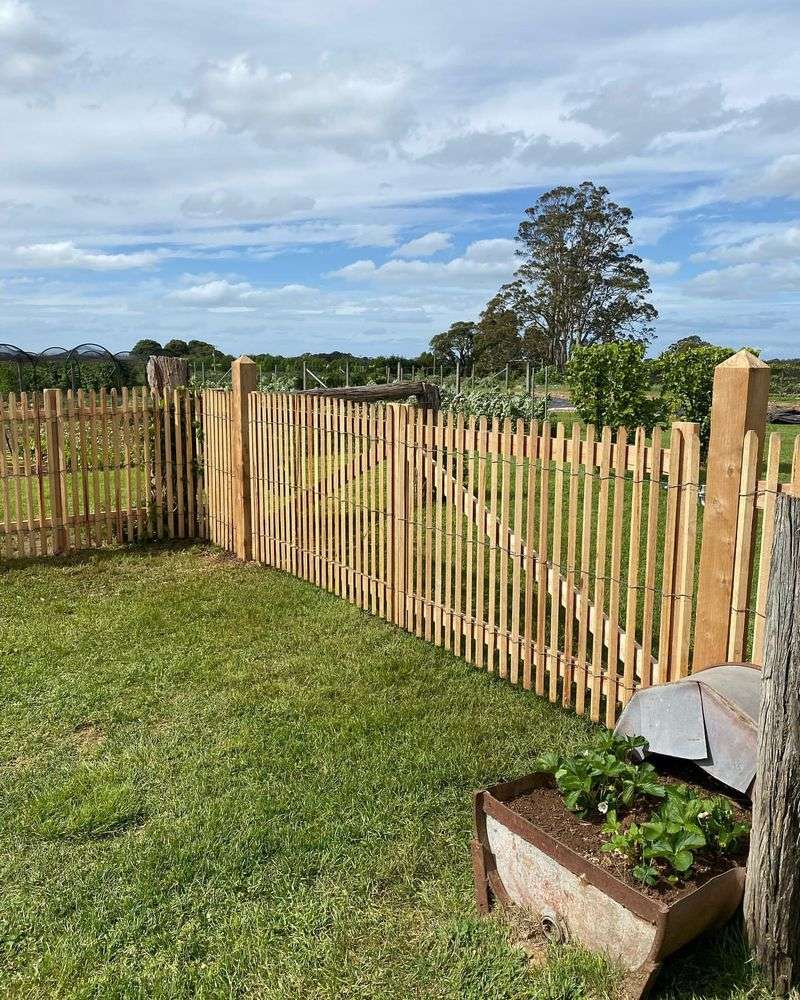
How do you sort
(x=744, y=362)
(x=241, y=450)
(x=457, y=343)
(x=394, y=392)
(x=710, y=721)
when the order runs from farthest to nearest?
1. (x=457, y=343)
2. (x=394, y=392)
3. (x=241, y=450)
4. (x=744, y=362)
5. (x=710, y=721)

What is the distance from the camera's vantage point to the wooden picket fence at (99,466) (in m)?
8.34

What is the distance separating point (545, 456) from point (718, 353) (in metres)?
10.3

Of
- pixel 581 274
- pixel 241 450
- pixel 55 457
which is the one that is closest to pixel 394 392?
pixel 241 450

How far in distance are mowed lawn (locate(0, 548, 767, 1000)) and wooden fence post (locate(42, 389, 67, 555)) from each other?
2.17 meters

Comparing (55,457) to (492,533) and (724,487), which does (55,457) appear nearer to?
(492,533)

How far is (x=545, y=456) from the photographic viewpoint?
4602mm

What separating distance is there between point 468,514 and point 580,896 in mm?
3296

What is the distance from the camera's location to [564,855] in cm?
260

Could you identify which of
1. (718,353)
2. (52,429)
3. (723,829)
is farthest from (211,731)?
(718,353)

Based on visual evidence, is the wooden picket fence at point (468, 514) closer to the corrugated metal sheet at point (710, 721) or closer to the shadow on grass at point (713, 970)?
the corrugated metal sheet at point (710, 721)

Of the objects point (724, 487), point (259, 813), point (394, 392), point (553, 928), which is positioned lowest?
point (259, 813)

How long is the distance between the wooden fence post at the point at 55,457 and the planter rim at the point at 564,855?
6.79 meters

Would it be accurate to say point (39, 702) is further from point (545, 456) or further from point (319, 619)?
point (545, 456)

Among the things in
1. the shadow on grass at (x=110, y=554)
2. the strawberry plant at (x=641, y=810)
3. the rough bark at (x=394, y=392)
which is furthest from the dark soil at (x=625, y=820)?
the rough bark at (x=394, y=392)
